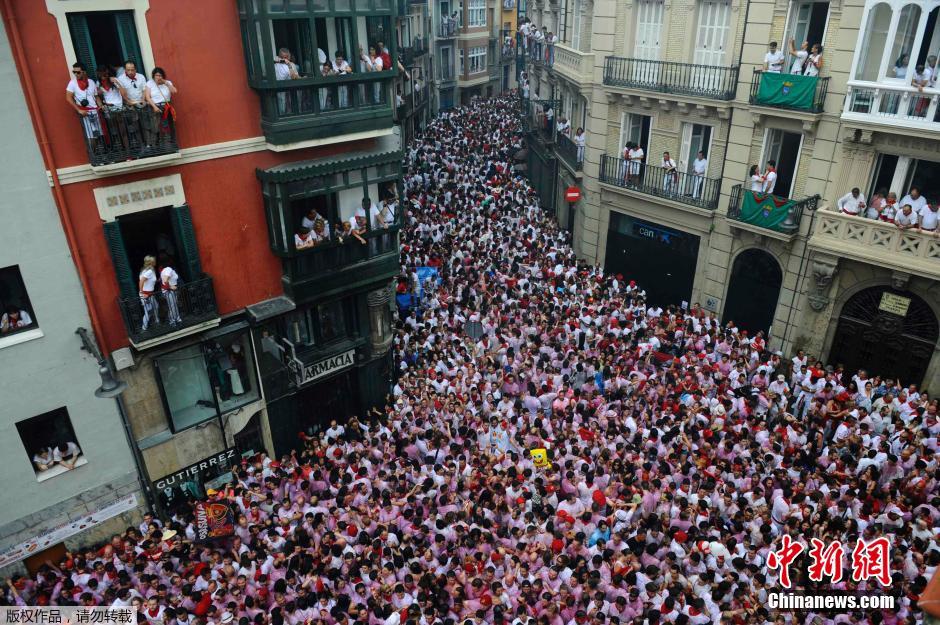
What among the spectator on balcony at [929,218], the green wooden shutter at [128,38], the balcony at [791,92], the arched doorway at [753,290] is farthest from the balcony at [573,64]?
the green wooden shutter at [128,38]

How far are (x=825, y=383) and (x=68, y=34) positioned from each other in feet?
60.4

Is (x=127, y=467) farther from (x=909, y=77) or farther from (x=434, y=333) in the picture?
(x=909, y=77)

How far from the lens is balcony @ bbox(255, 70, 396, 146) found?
1355 cm

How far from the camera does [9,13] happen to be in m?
10.6

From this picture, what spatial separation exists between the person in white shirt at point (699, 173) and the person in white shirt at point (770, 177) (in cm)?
204

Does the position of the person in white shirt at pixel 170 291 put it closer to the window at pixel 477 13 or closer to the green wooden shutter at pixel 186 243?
the green wooden shutter at pixel 186 243

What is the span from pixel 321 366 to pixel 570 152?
49.4 feet

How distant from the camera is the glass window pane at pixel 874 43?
1642cm

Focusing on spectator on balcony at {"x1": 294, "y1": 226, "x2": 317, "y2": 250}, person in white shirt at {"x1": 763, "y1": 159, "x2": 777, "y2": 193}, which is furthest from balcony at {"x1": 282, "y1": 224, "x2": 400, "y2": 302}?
person in white shirt at {"x1": 763, "y1": 159, "x2": 777, "y2": 193}

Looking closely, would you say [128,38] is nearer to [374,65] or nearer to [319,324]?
[374,65]

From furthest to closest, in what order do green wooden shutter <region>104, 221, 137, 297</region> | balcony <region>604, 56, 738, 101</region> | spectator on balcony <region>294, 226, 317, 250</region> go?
1. balcony <region>604, 56, 738, 101</region>
2. spectator on balcony <region>294, 226, 317, 250</region>
3. green wooden shutter <region>104, 221, 137, 297</region>

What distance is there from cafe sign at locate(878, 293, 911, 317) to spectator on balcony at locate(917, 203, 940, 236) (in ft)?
6.72

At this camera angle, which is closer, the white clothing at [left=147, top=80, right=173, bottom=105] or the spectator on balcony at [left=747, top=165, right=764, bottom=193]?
the white clothing at [left=147, top=80, right=173, bottom=105]

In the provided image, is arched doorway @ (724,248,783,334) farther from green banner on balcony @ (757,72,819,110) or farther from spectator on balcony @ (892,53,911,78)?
spectator on balcony @ (892,53,911,78)
